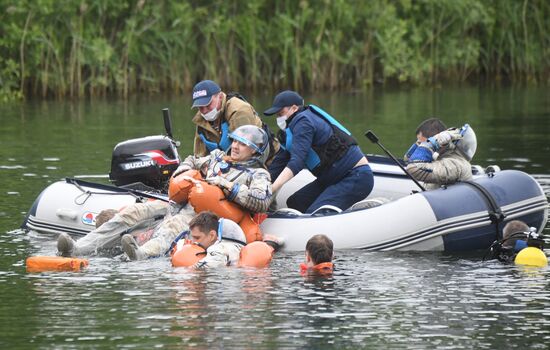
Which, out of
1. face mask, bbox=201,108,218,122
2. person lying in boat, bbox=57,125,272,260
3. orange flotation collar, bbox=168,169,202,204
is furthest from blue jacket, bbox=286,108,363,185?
orange flotation collar, bbox=168,169,202,204

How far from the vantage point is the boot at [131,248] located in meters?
11.1

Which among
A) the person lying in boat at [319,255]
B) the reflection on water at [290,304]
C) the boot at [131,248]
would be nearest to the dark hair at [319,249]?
the person lying in boat at [319,255]

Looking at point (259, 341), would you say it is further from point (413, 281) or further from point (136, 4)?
→ point (136, 4)

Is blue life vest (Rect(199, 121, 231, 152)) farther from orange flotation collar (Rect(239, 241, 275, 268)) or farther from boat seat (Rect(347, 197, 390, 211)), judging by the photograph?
orange flotation collar (Rect(239, 241, 275, 268))

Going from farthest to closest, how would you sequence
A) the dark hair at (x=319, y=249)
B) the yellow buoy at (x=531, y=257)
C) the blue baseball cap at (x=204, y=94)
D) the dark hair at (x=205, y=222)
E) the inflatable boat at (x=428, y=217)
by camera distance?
the blue baseball cap at (x=204, y=94), the inflatable boat at (x=428, y=217), the dark hair at (x=205, y=222), the yellow buoy at (x=531, y=257), the dark hair at (x=319, y=249)

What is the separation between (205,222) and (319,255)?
39.4 inches

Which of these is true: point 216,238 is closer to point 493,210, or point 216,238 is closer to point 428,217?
point 428,217

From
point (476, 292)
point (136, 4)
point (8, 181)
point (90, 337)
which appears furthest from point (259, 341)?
point (136, 4)

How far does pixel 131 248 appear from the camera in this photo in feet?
36.4

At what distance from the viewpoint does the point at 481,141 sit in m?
20.0

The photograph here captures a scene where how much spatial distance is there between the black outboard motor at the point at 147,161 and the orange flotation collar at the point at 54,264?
1974mm

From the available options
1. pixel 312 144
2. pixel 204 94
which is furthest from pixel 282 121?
pixel 204 94

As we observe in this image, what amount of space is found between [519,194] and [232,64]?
1566 cm

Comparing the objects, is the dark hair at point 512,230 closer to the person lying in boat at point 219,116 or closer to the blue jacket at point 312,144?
the blue jacket at point 312,144
